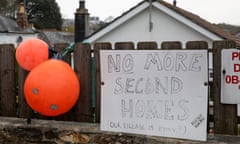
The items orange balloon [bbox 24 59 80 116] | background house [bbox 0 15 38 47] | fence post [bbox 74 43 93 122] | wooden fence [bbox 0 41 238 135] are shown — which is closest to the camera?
wooden fence [bbox 0 41 238 135]

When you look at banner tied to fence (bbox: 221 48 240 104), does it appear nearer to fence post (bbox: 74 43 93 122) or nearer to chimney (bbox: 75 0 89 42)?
fence post (bbox: 74 43 93 122)

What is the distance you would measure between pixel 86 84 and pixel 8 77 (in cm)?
116

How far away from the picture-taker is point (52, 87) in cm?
377

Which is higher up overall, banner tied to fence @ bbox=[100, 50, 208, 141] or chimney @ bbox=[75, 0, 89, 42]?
chimney @ bbox=[75, 0, 89, 42]

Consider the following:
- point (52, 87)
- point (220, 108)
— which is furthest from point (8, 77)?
point (220, 108)

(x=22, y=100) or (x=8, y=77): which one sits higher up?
(x=8, y=77)

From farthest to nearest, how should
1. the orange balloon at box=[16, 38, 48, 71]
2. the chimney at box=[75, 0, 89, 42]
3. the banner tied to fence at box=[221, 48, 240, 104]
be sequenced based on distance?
the chimney at box=[75, 0, 89, 42] < the orange balloon at box=[16, 38, 48, 71] < the banner tied to fence at box=[221, 48, 240, 104]

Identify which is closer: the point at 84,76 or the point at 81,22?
the point at 84,76

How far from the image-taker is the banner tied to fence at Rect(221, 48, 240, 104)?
3.47m

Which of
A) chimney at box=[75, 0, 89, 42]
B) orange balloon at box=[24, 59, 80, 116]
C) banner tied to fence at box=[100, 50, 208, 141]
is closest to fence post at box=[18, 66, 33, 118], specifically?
orange balloon at box=[24, 59, 80, 116]

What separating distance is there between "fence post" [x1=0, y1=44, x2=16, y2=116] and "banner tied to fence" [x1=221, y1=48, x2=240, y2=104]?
2.68 metres

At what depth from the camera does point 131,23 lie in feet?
44.0

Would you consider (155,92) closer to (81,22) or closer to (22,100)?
(22,100)

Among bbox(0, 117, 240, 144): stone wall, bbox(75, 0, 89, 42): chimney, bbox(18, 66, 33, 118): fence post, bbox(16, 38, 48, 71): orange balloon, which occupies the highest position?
bbox(75, 0, 89, 42): chimney
